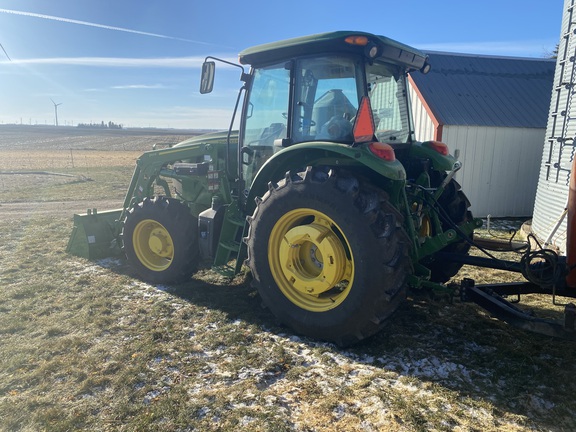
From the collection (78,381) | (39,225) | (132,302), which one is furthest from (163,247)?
(39,225)

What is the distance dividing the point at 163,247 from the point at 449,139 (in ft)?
24.7

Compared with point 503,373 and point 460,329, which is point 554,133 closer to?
point 460,329

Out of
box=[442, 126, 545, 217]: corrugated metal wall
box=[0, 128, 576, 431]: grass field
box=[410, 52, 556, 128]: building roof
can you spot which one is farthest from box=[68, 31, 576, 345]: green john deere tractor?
box=[410, 52, 556, 128]: building roof

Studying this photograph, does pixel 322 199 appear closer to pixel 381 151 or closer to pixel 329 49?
pixel 381 151

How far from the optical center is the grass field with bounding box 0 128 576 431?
303cm

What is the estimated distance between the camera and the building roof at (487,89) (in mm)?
11086

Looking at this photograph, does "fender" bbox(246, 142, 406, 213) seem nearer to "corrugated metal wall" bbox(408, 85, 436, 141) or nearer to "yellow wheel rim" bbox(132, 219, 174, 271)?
"yellow wheel rim" bbox(132, 219, 174, 271)

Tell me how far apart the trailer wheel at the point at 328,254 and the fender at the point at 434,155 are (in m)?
1.58

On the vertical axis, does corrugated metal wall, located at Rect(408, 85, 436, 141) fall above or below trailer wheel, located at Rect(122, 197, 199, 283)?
above

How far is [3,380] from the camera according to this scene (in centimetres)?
352

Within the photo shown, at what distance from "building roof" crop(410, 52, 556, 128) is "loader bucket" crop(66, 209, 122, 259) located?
25.0ft

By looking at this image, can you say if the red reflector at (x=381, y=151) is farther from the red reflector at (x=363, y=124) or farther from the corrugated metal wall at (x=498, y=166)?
the corrugated metal wall at (x=498, y=166)

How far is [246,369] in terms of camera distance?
3662 millimetres

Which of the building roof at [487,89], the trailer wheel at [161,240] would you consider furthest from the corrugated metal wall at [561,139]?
the trailer wheel at [161,240]
